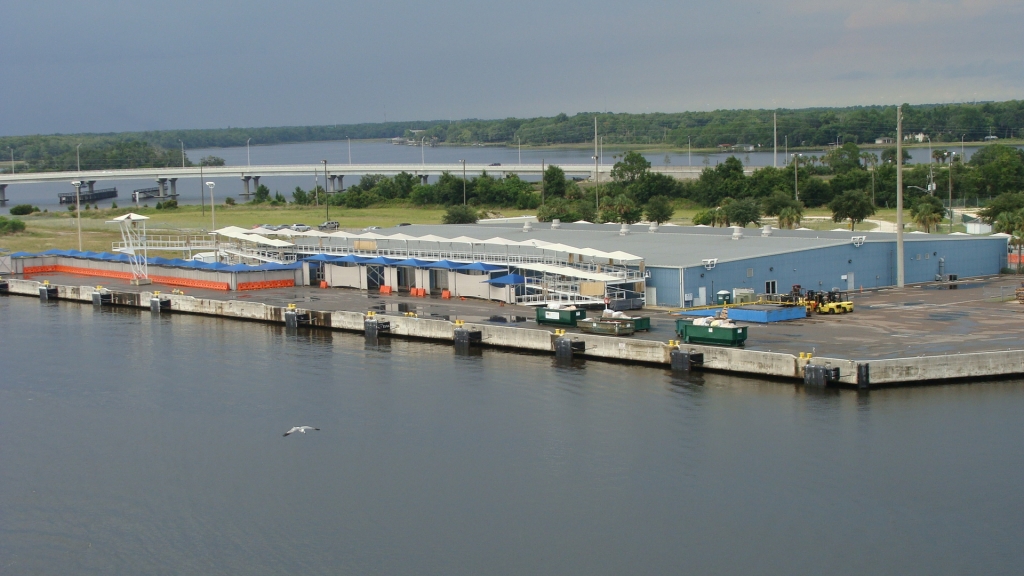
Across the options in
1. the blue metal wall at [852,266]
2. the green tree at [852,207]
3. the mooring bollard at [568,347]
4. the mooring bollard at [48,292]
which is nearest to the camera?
the mooring bollard at [568,347]

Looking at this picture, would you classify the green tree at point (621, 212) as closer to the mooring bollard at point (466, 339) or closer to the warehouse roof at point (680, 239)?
the warehouse roof at point (680, 239)

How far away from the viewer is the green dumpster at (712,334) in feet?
120

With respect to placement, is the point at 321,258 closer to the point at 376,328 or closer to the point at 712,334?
the point at 376,328

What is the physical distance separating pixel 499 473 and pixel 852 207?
47.6 m

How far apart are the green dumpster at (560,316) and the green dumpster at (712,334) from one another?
4.64 metres

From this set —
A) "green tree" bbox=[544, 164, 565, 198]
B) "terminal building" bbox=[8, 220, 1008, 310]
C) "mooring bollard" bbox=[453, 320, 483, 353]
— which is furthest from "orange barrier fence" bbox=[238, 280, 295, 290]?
"green tree" bbox=[544, 164, 565, 198]

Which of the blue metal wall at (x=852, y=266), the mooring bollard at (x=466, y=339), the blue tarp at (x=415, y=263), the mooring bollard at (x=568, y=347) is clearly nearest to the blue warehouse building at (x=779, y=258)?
the blue metal wall at (x=852, y=266)

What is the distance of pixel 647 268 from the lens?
1799 inches

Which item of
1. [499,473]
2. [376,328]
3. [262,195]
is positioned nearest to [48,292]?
[376,328]

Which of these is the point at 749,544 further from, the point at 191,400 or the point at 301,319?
the point at 301,319

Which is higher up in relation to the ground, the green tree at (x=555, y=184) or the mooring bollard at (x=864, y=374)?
the green tree at (x=555, y=184)

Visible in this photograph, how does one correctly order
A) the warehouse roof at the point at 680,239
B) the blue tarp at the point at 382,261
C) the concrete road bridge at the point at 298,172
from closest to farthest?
the warehouse roof at the point at 680,239
the blue tarp at the point at 382,261
the concrete road bridge at the point at 298,172

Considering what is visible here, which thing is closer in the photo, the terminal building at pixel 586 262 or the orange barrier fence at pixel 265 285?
the terminal building at pixel 586 262

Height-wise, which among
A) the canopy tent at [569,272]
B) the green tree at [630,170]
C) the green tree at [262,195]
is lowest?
the canopy tent at [569,272]
